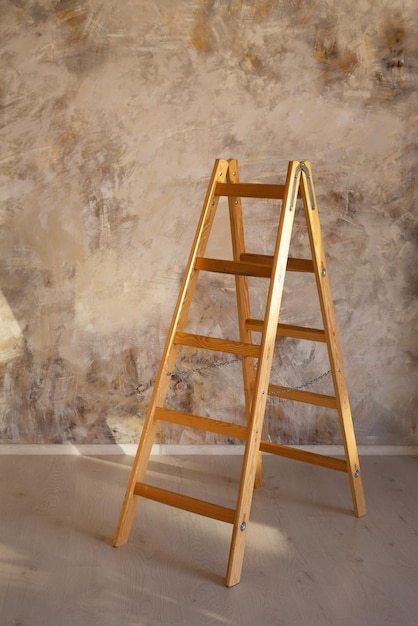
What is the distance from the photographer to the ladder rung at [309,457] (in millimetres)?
3186

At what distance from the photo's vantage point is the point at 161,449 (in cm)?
392

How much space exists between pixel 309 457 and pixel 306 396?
255 mm

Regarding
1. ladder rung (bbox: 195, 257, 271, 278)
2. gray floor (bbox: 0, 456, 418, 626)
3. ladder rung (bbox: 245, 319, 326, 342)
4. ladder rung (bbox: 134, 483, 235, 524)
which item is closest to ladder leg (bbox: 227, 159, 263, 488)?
ladder rung (bbox: 245, 319, 326, 342)

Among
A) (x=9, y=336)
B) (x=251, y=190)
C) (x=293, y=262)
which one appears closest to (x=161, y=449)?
(x=9, y=336)

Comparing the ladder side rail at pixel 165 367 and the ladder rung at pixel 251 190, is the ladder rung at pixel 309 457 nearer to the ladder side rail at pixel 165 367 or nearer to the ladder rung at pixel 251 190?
the ladder side rail at pixel 165 367

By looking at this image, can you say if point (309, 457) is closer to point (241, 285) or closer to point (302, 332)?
point (302, 332)

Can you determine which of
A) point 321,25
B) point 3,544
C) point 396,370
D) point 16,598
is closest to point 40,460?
point 3,544

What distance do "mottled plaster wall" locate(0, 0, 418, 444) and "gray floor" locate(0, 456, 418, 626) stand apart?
408 millimetres

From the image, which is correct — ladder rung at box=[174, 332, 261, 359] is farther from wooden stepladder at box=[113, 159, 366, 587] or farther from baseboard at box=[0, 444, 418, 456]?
baseboard at box=[0, 444, 418, 456]

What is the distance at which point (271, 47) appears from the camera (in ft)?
12.1

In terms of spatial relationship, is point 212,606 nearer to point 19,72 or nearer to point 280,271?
point 280,271

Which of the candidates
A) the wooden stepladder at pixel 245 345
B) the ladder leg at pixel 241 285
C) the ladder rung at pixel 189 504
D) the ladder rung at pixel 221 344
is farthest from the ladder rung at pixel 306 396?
the ladder rung at pixel 189 504

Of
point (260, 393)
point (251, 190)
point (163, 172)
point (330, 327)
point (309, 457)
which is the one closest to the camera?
point (260, 393)

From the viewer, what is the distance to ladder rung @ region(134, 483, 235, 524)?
107 inches
